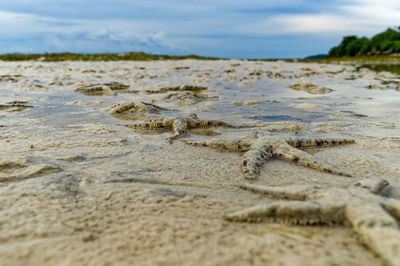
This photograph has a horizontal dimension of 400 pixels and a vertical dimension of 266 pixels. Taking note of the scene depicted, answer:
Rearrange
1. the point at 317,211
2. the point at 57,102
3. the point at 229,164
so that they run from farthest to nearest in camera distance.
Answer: the point at 57,102, the point at 229,164, the point at 317,211

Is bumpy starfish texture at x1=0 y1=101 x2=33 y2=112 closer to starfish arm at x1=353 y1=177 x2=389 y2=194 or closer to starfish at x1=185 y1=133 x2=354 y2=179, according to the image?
starfish at x1=185 y1=133 x2=354 y2=179

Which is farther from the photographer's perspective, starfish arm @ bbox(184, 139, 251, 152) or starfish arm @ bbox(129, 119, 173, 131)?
starfish arm @ bbox(129, 119, 173, 131)

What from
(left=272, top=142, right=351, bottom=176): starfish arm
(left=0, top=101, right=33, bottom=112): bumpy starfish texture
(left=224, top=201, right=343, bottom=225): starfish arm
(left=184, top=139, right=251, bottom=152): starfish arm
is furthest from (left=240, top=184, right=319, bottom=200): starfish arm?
(left=0, top=101, right=33, bottom=112): bumpy starfish texture

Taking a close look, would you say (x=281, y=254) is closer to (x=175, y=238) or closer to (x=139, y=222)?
(x=175, y=238)

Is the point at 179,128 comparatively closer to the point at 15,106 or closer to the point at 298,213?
the point at 298,213

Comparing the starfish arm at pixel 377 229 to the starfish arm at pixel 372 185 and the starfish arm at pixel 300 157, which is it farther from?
the starfish arm at pixel 300 157

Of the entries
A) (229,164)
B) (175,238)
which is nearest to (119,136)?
(229,164)
